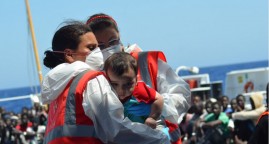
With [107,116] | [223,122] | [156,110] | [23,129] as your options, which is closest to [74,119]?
[107,116]

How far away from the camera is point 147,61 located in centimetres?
326

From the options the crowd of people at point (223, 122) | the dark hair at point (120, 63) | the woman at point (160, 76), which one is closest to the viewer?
the dark hair at point (120, 63)

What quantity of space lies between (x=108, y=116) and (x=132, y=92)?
0.74 feet

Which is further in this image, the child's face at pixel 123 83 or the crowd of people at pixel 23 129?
the crowd of people at pixel 23 129

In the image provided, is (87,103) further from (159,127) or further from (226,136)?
(226,136)

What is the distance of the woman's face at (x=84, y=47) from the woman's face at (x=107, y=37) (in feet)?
0.85

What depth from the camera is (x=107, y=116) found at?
274 centimetres

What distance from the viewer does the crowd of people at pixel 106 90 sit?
2.76 meters

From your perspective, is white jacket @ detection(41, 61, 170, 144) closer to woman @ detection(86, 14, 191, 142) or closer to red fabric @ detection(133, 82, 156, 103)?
red fabric @ detection(133, 82, 156, 103)

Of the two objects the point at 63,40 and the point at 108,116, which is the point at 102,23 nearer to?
the point at 63,40

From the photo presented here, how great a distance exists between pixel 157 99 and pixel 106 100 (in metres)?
0.34

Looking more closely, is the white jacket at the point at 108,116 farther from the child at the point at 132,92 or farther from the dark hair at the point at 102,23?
the dark hair at the point at 102,23

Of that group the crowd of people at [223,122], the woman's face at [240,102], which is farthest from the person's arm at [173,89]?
the woman's face at [240,102]

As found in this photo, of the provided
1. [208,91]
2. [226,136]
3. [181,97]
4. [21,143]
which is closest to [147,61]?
[181,97]
